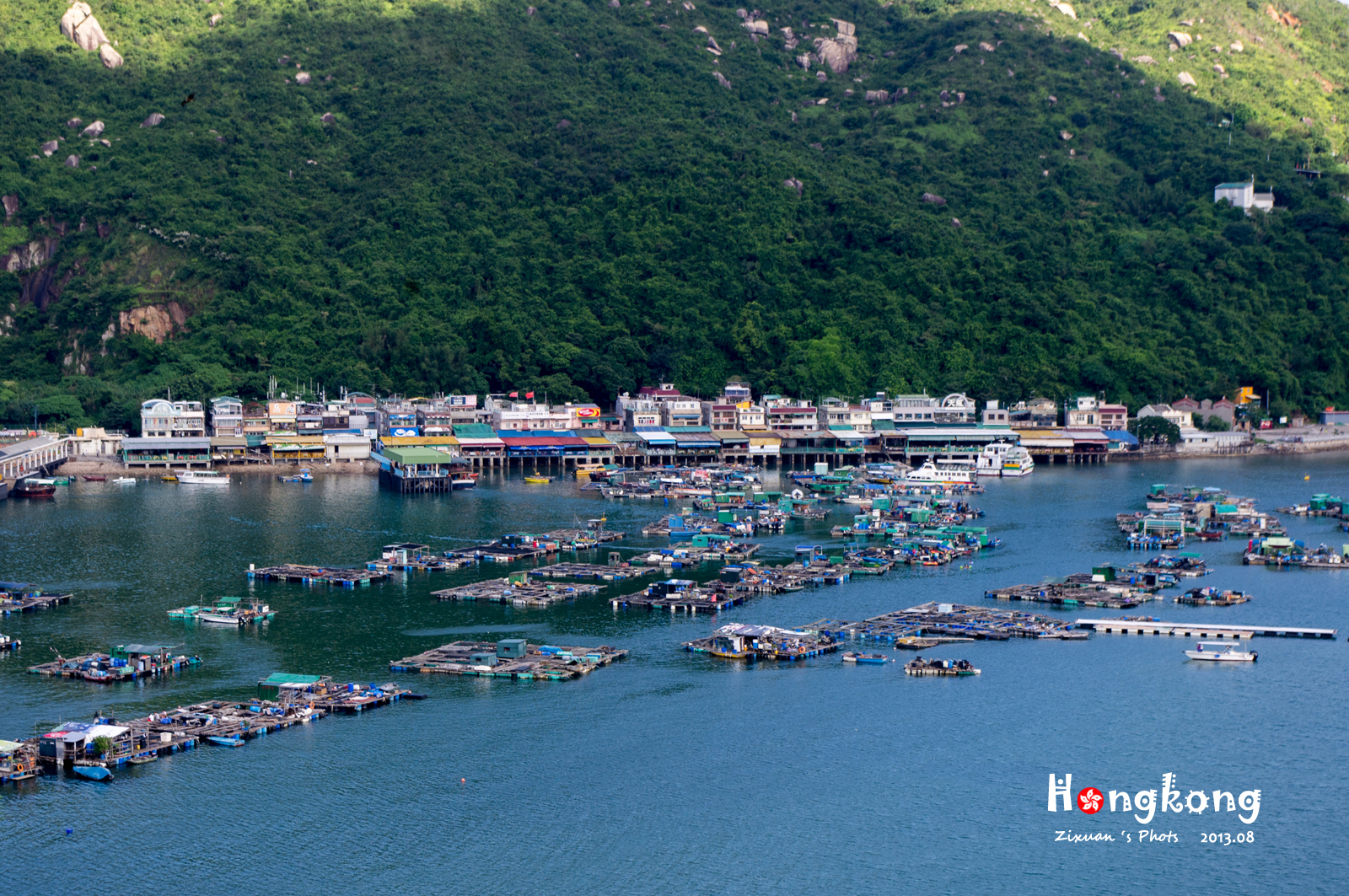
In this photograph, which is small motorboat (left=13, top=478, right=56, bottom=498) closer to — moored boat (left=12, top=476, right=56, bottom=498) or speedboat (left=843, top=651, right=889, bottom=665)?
moored boat (left=12, top=476, right=56, bottom=498)

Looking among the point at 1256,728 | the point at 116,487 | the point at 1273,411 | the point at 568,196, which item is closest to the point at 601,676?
the point at 1256,728

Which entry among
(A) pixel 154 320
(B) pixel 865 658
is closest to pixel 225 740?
(B) pixel 865 658

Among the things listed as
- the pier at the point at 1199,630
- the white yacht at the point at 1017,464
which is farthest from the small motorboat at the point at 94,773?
the white yacht at the point at 1017,464

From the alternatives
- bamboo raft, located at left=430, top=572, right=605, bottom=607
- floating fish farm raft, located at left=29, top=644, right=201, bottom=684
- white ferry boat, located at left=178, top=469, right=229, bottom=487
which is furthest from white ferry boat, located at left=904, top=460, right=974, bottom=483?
floating fish farm raft, located at left=29, top=644, right=201, bottom=684

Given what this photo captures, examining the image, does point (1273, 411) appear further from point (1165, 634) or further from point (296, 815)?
point (296, 815)

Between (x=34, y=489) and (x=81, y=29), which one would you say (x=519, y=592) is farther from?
(x=81, y=29)

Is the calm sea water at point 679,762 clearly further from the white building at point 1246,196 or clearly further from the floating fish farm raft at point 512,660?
the white building at point 1246,196
